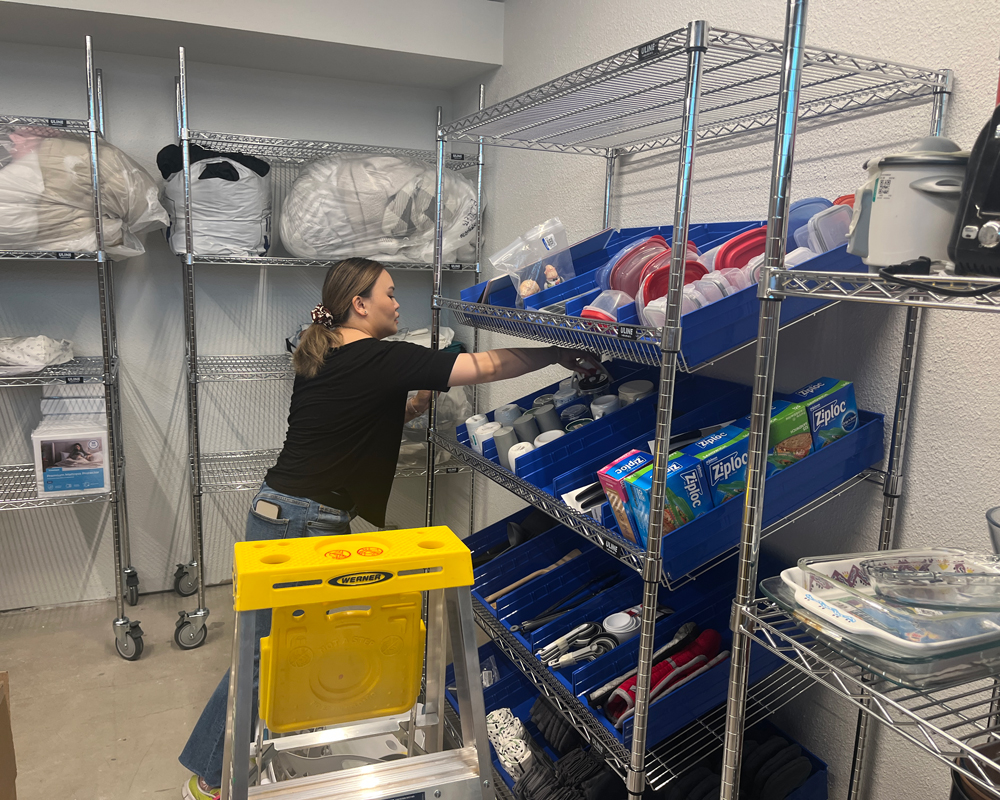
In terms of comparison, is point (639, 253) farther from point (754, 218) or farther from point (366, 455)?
point (366, 455)

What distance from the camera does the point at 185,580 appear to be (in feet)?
11.2

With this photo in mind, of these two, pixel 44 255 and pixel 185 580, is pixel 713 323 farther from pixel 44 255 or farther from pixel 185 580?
pixel 185 580

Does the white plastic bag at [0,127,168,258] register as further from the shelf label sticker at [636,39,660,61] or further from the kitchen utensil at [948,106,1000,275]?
the kitchen utensil at [948,106,1000,275]

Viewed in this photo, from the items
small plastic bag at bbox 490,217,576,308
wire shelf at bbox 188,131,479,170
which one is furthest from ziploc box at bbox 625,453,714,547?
wire shelf at bbox 188,131,479,170

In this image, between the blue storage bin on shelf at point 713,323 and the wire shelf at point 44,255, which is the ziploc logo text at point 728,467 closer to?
the blue storage bin on shelf at point 713,323

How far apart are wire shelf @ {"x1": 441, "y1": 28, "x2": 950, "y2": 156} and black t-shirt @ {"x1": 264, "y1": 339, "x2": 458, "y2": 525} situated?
0.67m

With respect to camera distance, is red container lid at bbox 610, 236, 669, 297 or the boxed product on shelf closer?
red container lid at bbox 610, 236, 669, 297

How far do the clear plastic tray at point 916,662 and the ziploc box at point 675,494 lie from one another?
470 millimetres

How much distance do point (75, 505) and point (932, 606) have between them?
3353mm

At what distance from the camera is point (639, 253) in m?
1.59

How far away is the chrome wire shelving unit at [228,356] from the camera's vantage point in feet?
9.42

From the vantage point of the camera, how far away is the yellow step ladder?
3.87 ft

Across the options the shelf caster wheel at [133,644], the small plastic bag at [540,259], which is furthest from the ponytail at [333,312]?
the shelf caster wheel at [133,644]

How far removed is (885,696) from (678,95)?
52.6 inches
